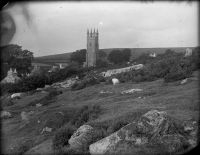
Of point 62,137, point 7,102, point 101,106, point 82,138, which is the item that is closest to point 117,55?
point 101,106

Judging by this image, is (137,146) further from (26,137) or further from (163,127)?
(26,137)

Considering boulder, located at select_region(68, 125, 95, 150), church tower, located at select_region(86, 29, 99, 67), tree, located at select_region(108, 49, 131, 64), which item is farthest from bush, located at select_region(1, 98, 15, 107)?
tree, located at select_region(108, 49, 131, 64)

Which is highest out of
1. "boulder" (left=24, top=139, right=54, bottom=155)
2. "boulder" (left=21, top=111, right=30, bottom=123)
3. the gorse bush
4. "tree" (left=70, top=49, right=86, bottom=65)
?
"tree" (left=70, top=49, right=86, bottom=65)

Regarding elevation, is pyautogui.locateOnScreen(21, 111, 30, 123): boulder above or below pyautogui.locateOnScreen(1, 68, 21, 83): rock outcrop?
below

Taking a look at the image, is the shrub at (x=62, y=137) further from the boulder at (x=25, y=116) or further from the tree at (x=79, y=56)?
the tree at (x=79, y=56)

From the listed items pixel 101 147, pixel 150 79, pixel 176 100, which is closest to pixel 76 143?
pixel 101 147

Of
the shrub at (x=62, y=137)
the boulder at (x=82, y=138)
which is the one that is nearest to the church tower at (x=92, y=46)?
the boulder at (x=82, y=138)

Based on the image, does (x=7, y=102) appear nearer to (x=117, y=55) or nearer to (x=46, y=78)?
(x=46, y=78)

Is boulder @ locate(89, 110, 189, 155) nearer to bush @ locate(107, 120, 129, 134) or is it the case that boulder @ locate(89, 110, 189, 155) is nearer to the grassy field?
bush @ locate(107, 120, 129, 134)
